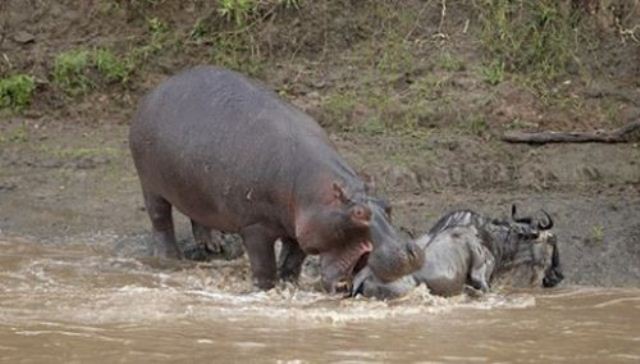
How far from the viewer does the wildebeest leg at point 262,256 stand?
8383mm

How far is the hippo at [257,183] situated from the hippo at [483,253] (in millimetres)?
521

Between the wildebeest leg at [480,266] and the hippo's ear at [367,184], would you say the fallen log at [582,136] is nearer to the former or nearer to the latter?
the wildebeest leg at [480,266]

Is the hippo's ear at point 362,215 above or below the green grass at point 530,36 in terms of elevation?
below

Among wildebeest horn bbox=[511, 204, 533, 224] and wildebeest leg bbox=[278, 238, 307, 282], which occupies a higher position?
wildebeest horn bbox=[511, 204, 533, 224]

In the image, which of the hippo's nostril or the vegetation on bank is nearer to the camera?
the hippo's nostril

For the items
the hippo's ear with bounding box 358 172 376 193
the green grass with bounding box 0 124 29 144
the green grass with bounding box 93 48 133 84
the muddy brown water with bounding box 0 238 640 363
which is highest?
the green grass with bounding box 93 48 133 84

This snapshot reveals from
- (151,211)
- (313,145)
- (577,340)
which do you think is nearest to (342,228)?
(313,145)

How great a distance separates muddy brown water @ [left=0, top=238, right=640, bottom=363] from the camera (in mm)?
6629

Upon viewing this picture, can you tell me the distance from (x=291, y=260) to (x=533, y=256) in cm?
136

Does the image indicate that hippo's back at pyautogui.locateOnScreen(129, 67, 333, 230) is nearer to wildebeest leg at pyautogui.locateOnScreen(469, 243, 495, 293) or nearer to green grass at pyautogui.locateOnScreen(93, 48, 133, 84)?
wildebeest leg at pyautogui.locateOnScreen(469, 243, 495, 293)

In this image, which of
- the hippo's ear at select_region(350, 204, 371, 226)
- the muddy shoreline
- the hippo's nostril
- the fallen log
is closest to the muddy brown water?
the hippo's nostril

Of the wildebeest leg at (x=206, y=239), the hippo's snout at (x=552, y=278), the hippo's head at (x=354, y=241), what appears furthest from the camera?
the wildebeest leg at (x=206, y=239)

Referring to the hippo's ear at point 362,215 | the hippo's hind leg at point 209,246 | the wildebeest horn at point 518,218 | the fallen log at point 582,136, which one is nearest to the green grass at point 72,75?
the hippo's hind leg at point 209,246

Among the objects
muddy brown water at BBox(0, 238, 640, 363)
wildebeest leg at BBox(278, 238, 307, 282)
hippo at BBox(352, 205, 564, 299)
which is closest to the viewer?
muddy brown water at BBox(0, 238, 640, 363)
